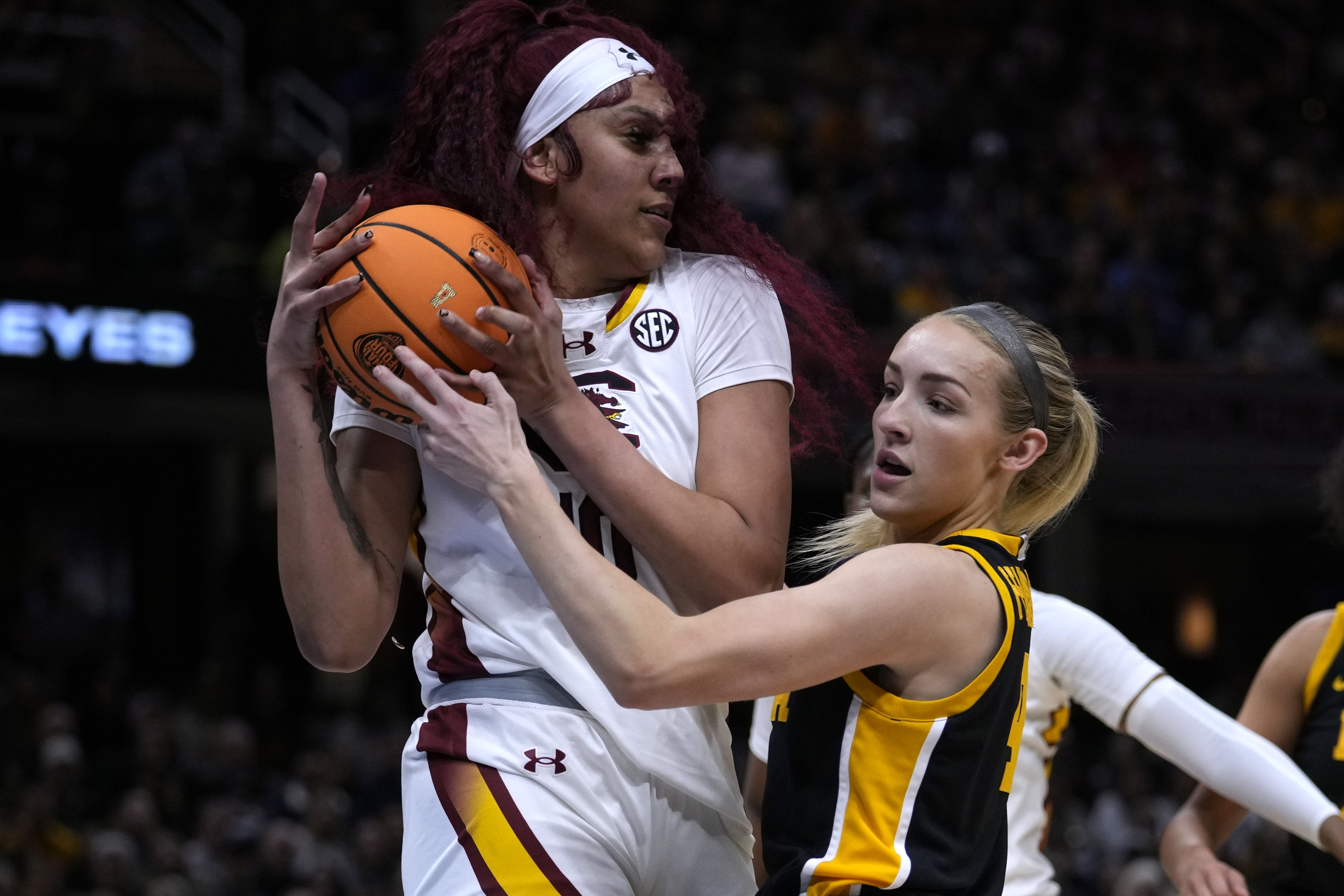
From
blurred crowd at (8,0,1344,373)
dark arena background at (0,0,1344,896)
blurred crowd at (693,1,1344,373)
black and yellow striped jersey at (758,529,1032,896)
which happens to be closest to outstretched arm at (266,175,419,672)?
black and yellow striped jersey at (758,529,1032,896)

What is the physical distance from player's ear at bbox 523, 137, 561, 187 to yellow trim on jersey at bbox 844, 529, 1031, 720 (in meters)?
0.86

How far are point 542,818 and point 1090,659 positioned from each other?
1556 millimetres

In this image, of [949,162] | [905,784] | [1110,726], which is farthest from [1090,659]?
[949,162]

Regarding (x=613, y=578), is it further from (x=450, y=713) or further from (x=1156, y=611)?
(x=1156, y=611)

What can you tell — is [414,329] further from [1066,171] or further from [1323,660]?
[1066,171]

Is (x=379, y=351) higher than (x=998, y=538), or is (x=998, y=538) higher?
(x=379, y=351)

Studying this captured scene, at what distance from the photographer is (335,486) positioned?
2.45 meters

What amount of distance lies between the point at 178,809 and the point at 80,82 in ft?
16.7

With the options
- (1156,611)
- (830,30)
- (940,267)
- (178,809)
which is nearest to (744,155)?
(940,267)

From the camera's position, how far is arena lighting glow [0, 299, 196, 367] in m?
8.79

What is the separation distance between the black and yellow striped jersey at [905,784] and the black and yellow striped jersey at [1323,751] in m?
1.45

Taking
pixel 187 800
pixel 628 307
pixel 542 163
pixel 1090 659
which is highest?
pixel 542 163

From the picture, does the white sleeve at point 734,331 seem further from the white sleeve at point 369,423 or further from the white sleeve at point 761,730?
the white sleeve at point 761,730

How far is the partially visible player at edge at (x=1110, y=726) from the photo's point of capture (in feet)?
9.61
